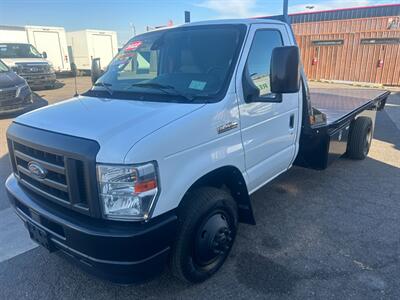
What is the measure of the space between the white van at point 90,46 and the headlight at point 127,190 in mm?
22299

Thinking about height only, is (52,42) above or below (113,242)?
above

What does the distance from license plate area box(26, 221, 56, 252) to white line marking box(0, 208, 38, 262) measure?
33.2 inches

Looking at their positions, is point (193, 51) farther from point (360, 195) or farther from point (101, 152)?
point (360, 195)

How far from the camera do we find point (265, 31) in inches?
127

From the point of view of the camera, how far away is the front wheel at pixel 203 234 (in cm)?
244

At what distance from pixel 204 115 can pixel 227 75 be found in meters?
0.51

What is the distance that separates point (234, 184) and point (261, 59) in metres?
1.21

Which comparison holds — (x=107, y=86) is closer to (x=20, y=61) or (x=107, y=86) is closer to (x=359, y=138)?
(x=359, y=138)

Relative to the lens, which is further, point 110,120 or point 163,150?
point 110,120

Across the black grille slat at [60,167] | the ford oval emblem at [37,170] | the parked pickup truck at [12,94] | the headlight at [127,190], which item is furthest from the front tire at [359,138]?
the parked pickup truck at [12,94]

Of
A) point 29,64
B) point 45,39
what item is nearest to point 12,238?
point 29,64

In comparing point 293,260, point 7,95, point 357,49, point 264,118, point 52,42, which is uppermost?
point 52,42

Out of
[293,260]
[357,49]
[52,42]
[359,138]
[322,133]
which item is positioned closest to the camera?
[293,260]

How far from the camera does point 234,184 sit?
2.98m
